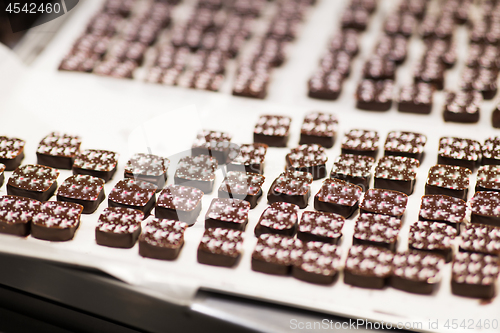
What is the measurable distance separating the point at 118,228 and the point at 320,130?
55.9 inches

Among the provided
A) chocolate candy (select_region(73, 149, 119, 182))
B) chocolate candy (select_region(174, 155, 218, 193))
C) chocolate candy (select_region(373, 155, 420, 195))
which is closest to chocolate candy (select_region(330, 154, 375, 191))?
chocolate candy (select_region(373, 155, 420, 195))

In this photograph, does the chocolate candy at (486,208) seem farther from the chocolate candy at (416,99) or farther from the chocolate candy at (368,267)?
the chocolate candy at (416,99)

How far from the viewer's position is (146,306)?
2.29 metres

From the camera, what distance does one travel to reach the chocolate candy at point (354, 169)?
9.25 ft

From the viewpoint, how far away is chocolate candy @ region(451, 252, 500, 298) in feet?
7.11

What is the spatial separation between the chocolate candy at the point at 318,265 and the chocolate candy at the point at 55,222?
1128 millimetres

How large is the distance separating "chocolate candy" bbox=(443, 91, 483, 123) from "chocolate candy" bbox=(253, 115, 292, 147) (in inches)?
42.9

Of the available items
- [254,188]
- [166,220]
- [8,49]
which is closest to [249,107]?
[254,188]

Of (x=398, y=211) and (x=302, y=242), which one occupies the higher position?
(x=398, y=211)

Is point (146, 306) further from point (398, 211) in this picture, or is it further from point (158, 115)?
point (158, 115)

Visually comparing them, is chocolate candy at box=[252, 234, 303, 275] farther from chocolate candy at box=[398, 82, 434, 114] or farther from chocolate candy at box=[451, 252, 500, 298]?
chocolate candy at box=[398, 82, 434, 114]

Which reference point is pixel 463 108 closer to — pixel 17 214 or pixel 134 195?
pixel 134 195

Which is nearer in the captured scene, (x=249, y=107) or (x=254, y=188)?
(x=254, y=188)

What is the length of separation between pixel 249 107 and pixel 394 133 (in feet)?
3.51
